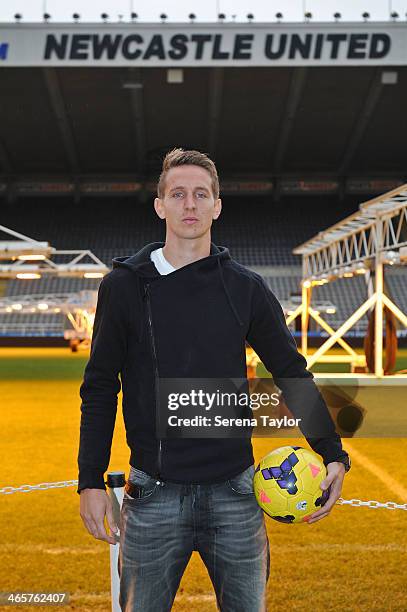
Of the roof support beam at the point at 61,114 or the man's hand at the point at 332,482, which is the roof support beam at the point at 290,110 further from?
the man's hand at the point at 332,482

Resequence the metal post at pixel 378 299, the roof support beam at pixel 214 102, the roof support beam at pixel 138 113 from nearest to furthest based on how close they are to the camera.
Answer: the metal post at pixel 378 299
the roof support beam at pixel 138 113
the roof support beam at pixel 214 102

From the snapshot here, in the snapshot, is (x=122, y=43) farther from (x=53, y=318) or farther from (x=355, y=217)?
(x=355, y=217)

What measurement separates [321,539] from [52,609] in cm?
224

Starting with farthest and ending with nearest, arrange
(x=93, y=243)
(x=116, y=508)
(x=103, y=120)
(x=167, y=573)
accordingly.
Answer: (x=93, y=243) → (x=103, y=120) → (x=116, y=508) → (x=167, y=573)

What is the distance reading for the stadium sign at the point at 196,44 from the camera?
3094 cm

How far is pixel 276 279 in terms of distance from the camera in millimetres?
41469

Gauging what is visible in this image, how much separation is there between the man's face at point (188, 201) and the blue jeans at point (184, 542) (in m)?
0.89

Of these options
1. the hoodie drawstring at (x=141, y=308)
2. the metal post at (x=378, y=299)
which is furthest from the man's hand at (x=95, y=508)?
the metal post at (x=378, y=299)

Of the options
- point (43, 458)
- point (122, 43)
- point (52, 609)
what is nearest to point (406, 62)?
point (122, 43)

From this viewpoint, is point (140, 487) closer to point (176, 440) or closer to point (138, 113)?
point (176, 440)

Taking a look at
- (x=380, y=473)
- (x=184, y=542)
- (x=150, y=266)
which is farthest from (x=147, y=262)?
(x=380, y=473)

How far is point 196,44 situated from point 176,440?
31401 millimetres

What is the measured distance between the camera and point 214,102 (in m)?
35.4

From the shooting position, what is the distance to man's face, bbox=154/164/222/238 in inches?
95.8
